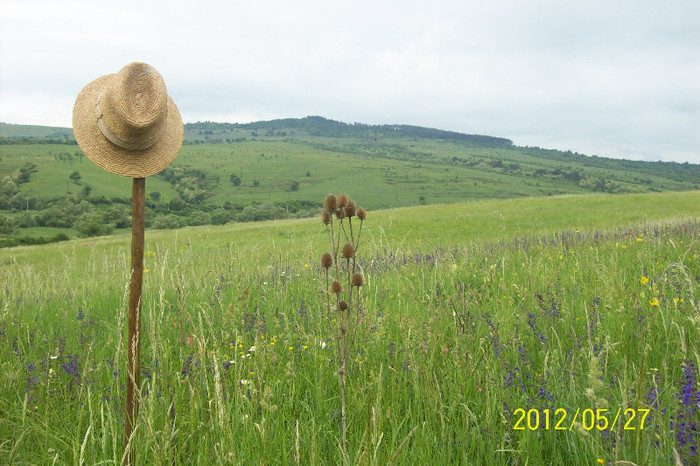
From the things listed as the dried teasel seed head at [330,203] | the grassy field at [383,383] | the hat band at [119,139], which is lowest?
the grassy field at [383,383]

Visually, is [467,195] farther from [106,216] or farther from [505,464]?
[505,464]

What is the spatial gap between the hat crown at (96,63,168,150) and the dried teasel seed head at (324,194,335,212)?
46.3 inches

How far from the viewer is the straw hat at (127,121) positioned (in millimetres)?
2570

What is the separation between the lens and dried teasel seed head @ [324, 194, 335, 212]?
9.05ft

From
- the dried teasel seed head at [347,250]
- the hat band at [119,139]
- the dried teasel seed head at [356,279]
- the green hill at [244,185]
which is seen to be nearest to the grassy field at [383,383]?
the dried teasel seed head at [356,279]

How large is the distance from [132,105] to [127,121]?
0.10m

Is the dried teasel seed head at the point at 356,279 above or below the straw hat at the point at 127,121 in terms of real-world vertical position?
below

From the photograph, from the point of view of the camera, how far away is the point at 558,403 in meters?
2.53

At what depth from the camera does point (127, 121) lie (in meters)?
2.57

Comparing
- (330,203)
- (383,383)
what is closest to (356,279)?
(330,203)

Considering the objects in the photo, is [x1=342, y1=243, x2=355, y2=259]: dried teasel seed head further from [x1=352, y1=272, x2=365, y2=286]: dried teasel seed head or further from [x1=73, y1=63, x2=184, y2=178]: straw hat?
[x1=73, y1=63, x2=184, y2=178]: straw hat
